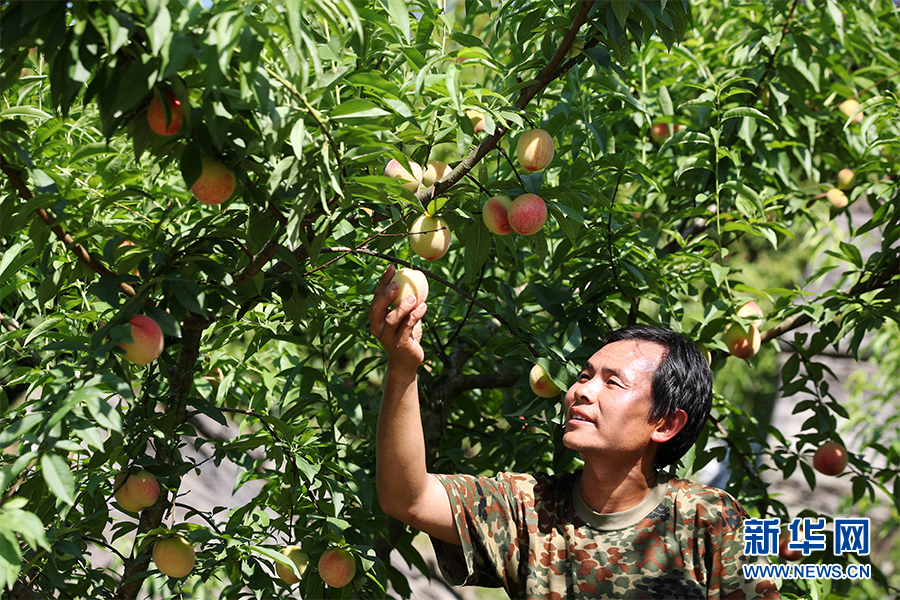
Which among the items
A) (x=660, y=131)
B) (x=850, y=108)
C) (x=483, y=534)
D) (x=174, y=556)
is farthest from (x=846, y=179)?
(x=174, y=556)

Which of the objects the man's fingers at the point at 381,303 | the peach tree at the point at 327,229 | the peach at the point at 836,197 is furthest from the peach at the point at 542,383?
the peach at the point at 836,197

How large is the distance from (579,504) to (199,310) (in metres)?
0.69

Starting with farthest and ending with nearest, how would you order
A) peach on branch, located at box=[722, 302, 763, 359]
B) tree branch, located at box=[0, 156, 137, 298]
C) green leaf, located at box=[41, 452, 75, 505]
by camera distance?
peach on branch, located at box=[722, 302, 763, 359], tree branch, located at box=[0, 156, 137, 298], green leaf, located at box=[41, 452, 75, 505]

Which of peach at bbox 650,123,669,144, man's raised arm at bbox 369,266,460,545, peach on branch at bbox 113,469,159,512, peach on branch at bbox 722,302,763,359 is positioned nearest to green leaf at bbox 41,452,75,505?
peach on branch at bbox 113,469,159,512

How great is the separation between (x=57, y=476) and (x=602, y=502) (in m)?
0.79

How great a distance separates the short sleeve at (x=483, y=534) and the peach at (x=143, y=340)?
20.5 inches

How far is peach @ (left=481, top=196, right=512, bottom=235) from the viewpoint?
115 centimetres

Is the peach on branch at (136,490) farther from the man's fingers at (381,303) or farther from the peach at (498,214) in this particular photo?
the peach at (498,214)

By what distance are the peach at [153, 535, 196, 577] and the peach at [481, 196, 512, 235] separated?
2.19ft

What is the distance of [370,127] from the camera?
0.89 m

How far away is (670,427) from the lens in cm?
125

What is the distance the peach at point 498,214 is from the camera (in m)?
1.15

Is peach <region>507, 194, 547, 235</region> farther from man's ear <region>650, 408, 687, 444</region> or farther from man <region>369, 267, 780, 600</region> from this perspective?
man's ear <region>650, 408, 687, 444</region>

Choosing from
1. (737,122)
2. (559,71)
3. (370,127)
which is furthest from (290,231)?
(737,122)
